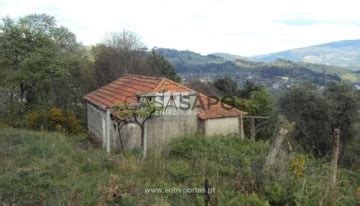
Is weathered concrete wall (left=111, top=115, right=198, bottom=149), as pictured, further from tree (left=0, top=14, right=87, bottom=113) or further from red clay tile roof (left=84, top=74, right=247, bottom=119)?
tree (left=0, top=14, right=87, bottom=113)

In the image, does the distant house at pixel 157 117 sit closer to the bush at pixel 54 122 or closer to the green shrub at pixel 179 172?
the bush at pixel 54 122

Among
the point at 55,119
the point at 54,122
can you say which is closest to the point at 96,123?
the point at 55,119

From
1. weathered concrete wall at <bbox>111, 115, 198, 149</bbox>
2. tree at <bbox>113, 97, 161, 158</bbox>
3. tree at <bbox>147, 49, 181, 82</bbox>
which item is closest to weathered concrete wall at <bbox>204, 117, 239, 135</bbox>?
weathered concrete wall at <bbox>111, 115, 198, 149</bbox>

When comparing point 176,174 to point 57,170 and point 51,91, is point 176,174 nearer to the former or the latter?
point 57,170

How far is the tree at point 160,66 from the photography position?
3930 centimetres

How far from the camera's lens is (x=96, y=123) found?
64.0 ft

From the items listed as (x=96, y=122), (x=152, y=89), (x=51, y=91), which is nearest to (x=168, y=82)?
(x=152, y=89)

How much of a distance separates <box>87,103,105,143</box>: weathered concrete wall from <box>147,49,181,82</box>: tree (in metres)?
17.9

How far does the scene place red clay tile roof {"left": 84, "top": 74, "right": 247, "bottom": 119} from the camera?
17.4m

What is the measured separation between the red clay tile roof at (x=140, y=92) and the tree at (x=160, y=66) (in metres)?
18.5

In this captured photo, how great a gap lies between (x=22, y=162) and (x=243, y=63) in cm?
11149

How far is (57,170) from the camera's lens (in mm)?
7598

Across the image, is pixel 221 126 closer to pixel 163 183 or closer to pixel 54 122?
pixel 54 122

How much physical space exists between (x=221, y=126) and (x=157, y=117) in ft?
14.0
